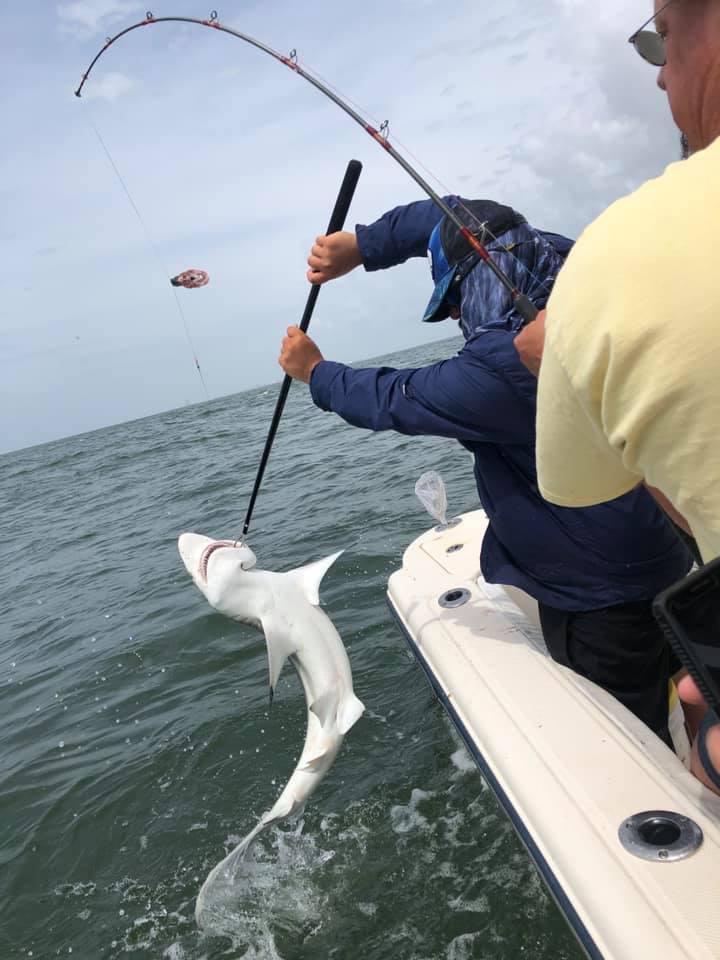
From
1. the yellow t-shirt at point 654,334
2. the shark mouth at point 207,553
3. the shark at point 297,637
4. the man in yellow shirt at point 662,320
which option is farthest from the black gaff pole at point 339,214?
the yellow t-shirt at point 654,334

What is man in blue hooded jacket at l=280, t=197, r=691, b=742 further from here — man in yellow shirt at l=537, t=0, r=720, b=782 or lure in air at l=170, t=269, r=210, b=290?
lure in air at l=170, t=269, r=210, b=290

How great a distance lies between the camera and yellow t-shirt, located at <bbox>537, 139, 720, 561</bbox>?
2.54 ft

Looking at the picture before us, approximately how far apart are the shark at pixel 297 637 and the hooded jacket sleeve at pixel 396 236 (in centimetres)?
144

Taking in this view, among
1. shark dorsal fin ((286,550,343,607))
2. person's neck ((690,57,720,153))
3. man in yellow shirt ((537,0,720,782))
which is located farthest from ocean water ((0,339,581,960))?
person's neck ((690,57,720,153))

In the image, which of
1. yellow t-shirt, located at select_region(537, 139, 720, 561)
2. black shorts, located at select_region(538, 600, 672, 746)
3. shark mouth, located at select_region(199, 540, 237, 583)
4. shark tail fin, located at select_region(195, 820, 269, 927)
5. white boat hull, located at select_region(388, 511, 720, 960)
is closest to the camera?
yellow t-shirt, located at select_region(537, 139, 720, 561)

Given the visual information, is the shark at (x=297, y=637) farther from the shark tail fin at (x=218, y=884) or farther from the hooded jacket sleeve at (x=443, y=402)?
the hooded jacket sleeve at (x=443, y=402)

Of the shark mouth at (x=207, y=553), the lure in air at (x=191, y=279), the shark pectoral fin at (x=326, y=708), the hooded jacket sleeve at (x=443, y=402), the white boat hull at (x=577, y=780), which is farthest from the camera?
the lure in air at (x=191, y=279)

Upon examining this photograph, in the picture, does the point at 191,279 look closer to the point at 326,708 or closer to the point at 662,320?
the point at 326,708

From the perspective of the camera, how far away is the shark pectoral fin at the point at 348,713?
125 inches

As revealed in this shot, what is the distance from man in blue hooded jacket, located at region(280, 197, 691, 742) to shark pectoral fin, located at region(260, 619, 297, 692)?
0.97 metres

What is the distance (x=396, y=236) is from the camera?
3.12m

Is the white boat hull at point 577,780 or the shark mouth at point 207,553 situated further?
the shark mouth at point 207,553

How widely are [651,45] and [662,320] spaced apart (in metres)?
0.59

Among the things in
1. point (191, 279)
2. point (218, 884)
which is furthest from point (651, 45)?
point (191, 279)
